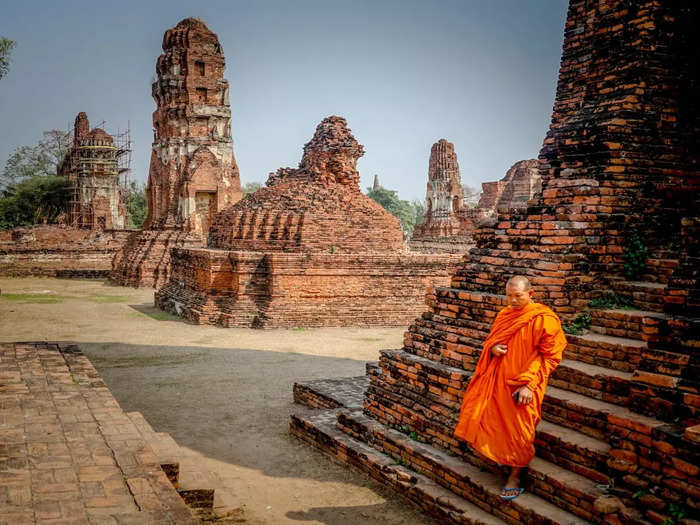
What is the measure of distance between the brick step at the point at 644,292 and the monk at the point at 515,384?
43.4 inches

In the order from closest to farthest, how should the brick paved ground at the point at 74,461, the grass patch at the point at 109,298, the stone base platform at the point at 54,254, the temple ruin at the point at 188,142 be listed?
the brick paved ground at the point at 74,461 → the grass patch at the point at 109,298 → the temple ruin at the point at 188,142 → the stone base platform at the point at 54,254

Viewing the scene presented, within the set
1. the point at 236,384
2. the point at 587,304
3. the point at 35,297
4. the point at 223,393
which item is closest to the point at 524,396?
the point at 587,304

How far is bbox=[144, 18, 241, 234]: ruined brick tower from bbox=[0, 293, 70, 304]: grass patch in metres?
5.89

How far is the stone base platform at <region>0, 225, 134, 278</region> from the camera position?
22766mm

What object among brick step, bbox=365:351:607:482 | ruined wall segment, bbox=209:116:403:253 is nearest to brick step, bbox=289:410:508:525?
brick step, bbox=365:351:607:482

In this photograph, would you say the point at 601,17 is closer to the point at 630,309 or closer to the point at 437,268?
the point at 630,309

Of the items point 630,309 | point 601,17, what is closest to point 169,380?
point 630,309

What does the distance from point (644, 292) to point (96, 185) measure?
34.2 metres

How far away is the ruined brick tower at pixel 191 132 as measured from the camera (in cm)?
2166

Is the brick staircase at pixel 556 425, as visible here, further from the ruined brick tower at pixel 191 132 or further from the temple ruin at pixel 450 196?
the temple ruin at pixel 450 196

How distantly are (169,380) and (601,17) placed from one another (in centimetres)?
625

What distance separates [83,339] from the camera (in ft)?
34.5

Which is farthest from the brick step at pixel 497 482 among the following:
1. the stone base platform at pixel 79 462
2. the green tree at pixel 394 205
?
the green tree at pixel 394 205

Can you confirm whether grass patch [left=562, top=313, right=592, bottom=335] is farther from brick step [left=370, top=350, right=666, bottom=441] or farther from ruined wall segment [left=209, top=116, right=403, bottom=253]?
ruined wall segment [left=209, top=116, right=403, bottom=253]
